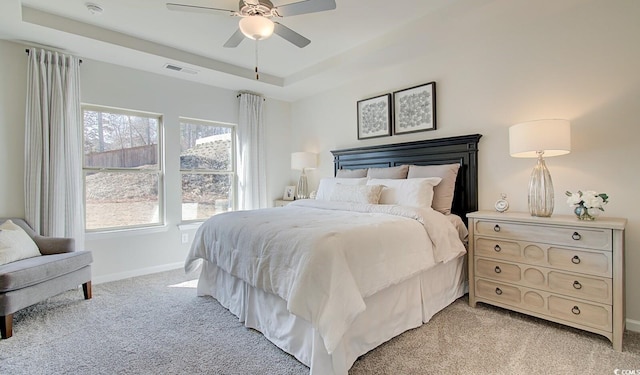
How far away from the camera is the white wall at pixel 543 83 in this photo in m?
2.23

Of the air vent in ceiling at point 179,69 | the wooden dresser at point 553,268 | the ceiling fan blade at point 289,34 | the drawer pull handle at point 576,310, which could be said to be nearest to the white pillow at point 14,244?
the air vent in ceiling at point 179,69

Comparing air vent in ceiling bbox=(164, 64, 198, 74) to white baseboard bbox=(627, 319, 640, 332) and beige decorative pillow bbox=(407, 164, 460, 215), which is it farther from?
white baseboard bbox=(627, 319, 640, 332)

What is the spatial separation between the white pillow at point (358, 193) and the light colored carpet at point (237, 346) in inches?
47.2

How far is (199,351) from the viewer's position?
200 cm

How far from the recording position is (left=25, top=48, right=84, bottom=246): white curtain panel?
9.87 ft

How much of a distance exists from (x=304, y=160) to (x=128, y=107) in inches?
95.4

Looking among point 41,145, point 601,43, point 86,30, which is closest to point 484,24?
point 601,43

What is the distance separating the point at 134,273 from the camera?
12.1 ft

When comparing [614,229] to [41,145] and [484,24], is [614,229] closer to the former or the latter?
[484,24]

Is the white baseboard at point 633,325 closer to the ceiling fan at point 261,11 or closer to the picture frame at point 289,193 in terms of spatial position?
the ceiling fan at point 261,11

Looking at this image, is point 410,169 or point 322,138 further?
point 322,138

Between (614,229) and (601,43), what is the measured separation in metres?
1.48

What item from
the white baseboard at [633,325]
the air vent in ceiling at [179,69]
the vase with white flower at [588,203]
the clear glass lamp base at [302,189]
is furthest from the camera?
the clear glass lamp base at [302,189]

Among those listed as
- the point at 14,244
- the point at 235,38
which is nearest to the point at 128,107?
the point at 14,244
